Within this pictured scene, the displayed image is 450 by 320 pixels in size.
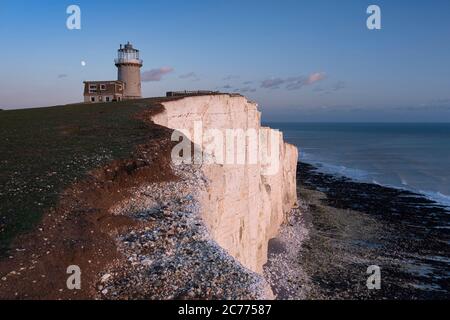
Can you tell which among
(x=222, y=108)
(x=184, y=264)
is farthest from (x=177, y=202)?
(x=222, y=108)

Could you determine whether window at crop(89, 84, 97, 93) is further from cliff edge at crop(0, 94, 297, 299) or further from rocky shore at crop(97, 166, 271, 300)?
rocky shore at crop(97, 166, 271, 300)

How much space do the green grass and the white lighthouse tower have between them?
1866 cm

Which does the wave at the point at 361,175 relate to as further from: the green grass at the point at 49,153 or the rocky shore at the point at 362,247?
the green grass at the point at 49,153

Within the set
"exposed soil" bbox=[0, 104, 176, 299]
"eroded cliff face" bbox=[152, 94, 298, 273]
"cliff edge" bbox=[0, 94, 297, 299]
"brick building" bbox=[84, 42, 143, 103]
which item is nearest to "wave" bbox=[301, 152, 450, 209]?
"eroded cliff face" bbox=[152, 94, 298, 273]

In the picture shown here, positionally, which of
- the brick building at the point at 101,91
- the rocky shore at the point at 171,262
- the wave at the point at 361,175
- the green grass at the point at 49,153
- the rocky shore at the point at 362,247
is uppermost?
the brick building at the point at 101,91

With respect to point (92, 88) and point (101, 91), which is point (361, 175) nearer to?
point (101, 91)

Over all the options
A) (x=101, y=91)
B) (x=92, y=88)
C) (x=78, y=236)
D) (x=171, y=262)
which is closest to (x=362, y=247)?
(x=171, y=262)

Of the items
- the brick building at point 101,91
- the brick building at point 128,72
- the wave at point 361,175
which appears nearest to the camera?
the brick building at point 101,91

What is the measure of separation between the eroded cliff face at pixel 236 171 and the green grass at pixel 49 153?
3.48m

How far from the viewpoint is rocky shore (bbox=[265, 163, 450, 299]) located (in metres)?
24.0

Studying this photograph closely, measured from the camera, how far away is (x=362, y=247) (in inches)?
1240

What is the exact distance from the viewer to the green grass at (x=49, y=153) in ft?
35.5

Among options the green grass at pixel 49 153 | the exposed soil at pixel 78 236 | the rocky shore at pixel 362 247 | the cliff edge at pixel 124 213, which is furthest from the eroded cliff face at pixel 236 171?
the green grass at pixel 49 153
